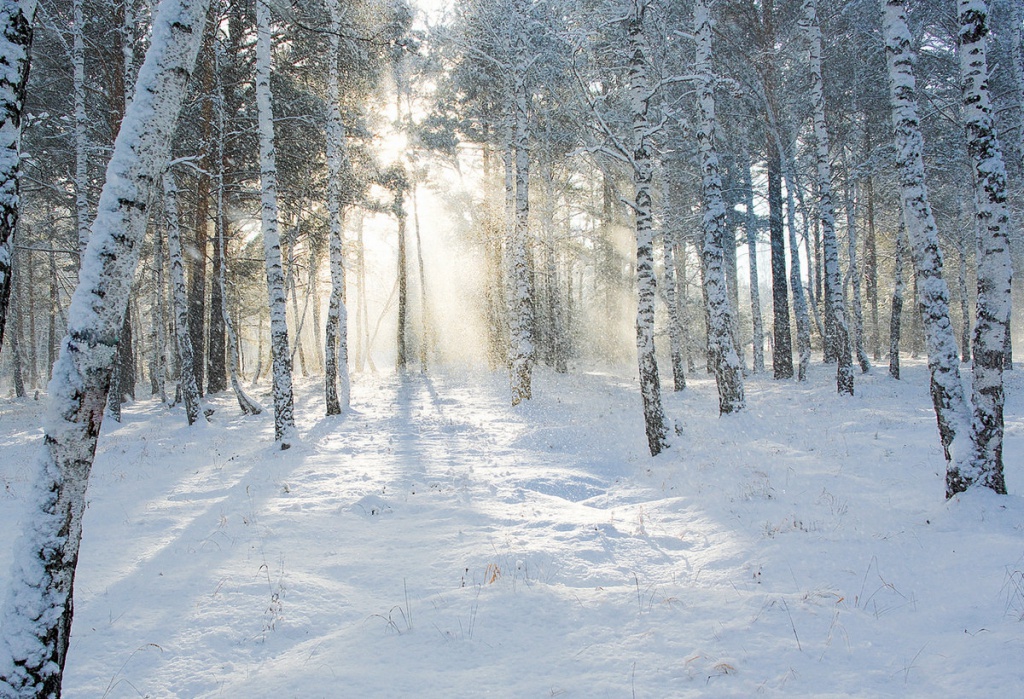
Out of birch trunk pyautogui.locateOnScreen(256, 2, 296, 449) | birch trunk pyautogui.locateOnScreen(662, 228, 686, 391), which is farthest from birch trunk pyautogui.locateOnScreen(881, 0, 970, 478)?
birch trunk pyautogui.locateOnScreen(662, 228, 686, 391)

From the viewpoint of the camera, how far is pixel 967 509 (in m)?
5.29

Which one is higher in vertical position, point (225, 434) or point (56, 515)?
point (56, 515)

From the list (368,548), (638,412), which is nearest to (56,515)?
(368,548)

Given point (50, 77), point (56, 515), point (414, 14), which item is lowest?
point (56, 515)

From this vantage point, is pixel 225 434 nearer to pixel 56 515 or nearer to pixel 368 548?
pixel 368 548

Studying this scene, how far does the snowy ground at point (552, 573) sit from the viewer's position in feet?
10.5

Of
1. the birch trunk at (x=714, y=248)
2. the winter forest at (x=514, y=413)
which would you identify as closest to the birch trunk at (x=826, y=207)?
the winter forest at (x=514, y=413)

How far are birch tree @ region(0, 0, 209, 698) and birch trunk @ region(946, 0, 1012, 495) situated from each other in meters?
7.15

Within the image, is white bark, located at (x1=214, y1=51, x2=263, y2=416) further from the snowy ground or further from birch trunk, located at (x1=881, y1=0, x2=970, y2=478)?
birch trunk, located at (x1=881, y1=0, x2=970, y2=478)

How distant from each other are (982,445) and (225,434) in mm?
13354

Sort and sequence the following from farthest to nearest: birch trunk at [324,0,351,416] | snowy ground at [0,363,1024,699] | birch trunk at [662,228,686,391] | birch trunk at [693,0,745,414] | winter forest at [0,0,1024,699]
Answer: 1. birch trunk at [662,228,686,391]
2. birch trunk at [324,0,351,416]
3. birch trunk at [693,0,745,414]
4. snowy ground at [0,363,1024,699]
5. winter forest at [0,0,1024,699]

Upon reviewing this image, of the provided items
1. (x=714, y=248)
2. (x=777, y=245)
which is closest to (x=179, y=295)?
(x=714, y=248)

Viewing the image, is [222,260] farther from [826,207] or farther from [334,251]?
[826,207]

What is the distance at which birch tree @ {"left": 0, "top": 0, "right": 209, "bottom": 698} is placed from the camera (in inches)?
96.0
